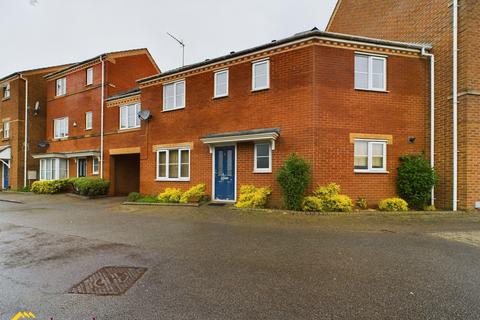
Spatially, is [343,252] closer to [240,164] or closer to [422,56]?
[240,164]

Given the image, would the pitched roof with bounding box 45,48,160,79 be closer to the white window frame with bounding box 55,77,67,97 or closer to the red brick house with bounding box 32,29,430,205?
the white window frame with bounding box 55,77,67,97

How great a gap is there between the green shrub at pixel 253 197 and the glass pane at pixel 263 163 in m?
0.97

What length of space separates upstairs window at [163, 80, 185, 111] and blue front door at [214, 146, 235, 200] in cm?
362

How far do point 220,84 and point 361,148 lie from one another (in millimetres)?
6979

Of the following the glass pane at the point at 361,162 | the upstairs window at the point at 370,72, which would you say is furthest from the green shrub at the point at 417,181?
the upstairs window at the point at 370,72

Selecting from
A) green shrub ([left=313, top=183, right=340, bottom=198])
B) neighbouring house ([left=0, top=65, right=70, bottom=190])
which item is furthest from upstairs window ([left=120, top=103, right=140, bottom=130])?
green shrub ([left=313, top=183, right=340, bottom=198])

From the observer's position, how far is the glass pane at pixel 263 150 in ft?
35.3

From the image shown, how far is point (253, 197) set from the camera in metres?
10.1

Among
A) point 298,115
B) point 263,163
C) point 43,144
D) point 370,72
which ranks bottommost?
point 263,163

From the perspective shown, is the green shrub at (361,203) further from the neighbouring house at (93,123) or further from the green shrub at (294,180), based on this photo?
the neighbouring house at (93,123)

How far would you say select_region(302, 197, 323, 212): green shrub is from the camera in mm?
8883

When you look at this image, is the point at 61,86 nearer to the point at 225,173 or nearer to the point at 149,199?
the point at 149,199

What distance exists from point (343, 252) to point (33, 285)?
5326mm

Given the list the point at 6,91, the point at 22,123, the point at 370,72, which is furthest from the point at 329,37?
the point at 6,91
